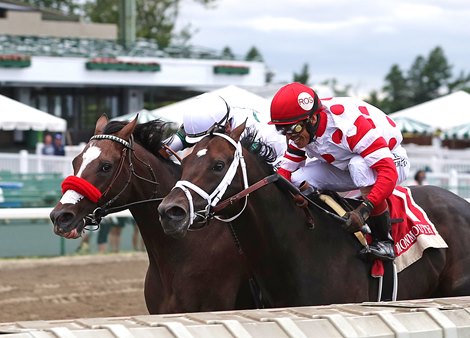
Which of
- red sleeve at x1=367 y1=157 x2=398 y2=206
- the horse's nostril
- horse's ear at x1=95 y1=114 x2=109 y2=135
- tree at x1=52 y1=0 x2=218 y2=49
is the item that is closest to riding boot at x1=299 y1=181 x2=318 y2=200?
red sleeve at x1=367 y1=157 x2=398 y2=206

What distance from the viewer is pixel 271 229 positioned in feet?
14.7

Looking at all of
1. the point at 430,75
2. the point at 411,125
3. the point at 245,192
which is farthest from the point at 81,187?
the point at 430,75

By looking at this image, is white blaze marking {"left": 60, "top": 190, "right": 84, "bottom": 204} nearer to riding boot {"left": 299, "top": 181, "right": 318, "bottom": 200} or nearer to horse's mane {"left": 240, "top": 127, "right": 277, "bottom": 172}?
horse's mane {"left": 240, "top": 127, "right": 277, "bottom": 172}

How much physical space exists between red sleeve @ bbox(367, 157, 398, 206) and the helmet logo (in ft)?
1.35

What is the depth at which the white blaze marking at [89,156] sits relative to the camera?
198 inches

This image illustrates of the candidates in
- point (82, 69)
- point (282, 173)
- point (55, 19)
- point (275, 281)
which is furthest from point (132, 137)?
point (55, 19)

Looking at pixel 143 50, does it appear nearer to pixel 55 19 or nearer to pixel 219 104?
pixel 55 19

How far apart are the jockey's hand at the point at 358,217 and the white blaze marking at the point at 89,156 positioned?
1.36 metres

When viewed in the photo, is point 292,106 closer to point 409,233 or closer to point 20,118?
point 409,233

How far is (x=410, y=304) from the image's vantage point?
11.5ft

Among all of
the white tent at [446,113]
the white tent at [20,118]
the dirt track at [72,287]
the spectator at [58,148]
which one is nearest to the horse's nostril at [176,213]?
the dirt track at [72,287]

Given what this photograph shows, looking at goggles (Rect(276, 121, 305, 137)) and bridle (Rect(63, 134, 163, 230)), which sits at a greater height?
goggles (Rect(276, 121, 305, 137))

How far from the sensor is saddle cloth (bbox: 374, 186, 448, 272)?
15.9ft

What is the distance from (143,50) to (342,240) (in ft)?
81.6
